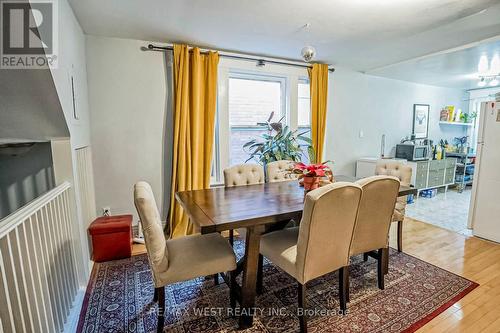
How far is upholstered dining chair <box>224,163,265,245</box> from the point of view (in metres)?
2.63

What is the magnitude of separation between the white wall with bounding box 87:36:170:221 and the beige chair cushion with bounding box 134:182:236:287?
61.6 inches

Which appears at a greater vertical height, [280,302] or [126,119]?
[126,119]

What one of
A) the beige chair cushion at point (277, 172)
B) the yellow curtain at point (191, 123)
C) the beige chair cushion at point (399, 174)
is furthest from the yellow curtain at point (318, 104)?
the yellow curtain at point (191, 123)

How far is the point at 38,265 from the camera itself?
1378 mm

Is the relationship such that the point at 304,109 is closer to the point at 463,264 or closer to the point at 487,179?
the point at 487,179

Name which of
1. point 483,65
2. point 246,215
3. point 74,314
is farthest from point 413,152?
point 74,314

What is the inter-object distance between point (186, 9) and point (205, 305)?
2490 mm

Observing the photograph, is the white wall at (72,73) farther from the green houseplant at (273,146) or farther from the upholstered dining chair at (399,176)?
the upholstered dining chair at (399,176)

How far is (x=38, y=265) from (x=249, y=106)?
3054 millimetres

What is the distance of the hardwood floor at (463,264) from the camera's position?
173 cm

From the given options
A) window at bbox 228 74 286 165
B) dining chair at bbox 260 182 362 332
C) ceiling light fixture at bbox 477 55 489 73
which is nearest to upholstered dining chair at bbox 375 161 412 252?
dining chair at bbox 260 182 362 332

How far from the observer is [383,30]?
2.71 metres

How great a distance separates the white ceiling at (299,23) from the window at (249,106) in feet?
1.71

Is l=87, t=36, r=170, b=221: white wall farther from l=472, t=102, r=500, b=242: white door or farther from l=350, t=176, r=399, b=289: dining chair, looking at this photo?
l=472, t=102, r=500, b=242: white door
